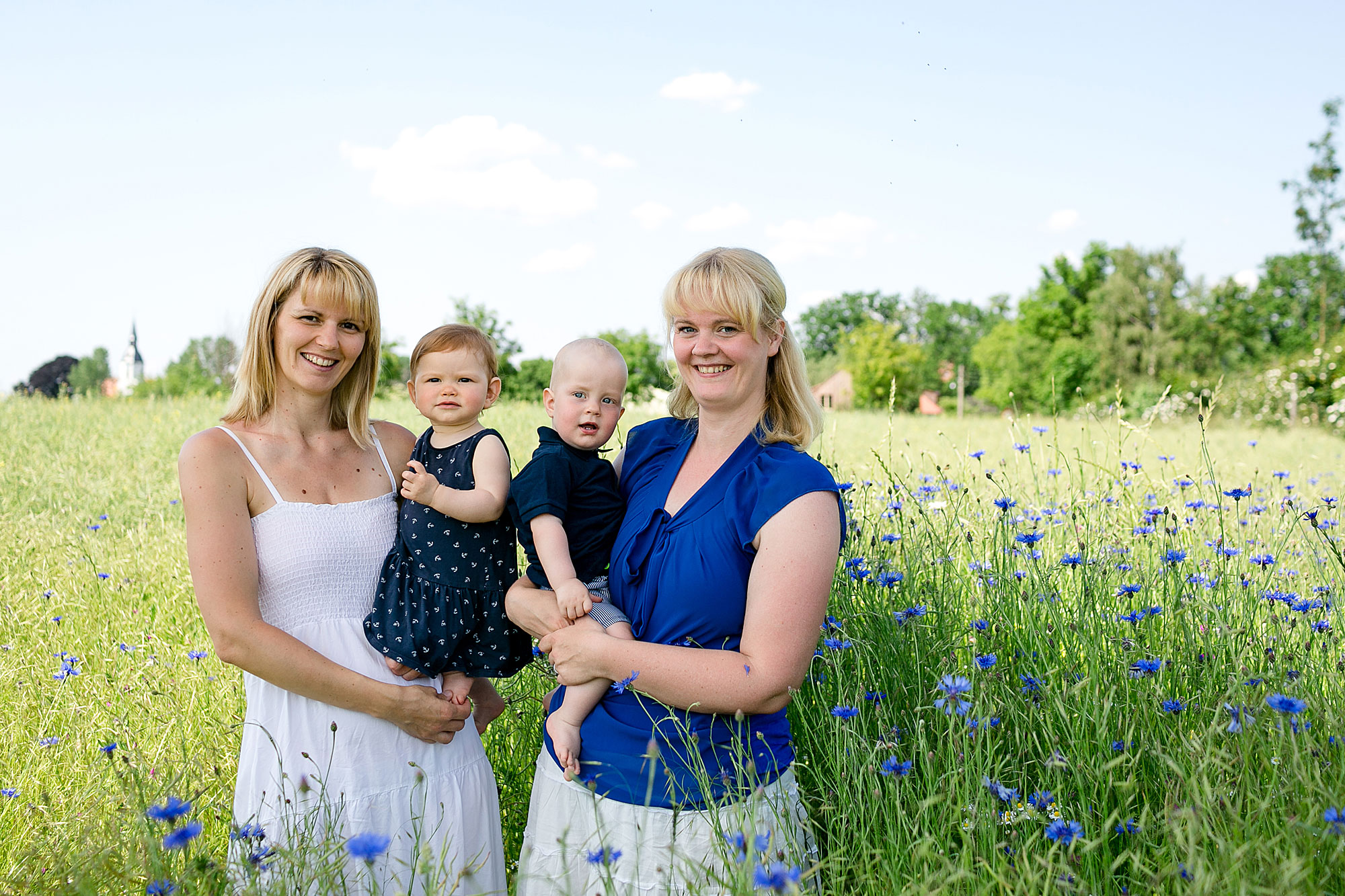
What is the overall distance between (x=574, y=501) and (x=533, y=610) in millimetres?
338

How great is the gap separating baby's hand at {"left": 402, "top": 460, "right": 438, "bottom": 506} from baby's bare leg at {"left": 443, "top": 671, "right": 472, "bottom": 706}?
50 centimetres

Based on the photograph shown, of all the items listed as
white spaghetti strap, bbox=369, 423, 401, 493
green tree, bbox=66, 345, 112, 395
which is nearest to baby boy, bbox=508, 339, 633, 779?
white spaghetti strap, bbox=369, 423, 401, 493

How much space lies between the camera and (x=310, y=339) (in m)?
2.38

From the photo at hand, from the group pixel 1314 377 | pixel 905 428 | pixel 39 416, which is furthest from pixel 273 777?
pixel 1314 377

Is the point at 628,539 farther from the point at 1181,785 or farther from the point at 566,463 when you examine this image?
the point at 1181,785

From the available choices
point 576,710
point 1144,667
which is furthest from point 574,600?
point 1144,667

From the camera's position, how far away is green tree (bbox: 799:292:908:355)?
87.4 metres

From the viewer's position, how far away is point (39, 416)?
11.7 m

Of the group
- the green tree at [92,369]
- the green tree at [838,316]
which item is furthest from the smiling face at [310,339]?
the green tree at [838,316]

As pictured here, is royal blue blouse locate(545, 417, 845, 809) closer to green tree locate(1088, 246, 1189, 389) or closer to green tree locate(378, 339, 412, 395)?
green tree locate(378, 339, 412, 395)

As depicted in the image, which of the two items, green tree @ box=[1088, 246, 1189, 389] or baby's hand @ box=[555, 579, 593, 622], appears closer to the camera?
baby's hand @ box=[555, 579, 593, 622]

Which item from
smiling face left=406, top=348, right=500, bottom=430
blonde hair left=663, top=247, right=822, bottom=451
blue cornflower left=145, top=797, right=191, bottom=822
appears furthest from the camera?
smiling face left=406, top=348, right=500, bottom=430

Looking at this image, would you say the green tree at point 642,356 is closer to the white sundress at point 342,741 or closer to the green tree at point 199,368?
the green tree at point 199,368

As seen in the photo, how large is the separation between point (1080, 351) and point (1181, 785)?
162 feet
